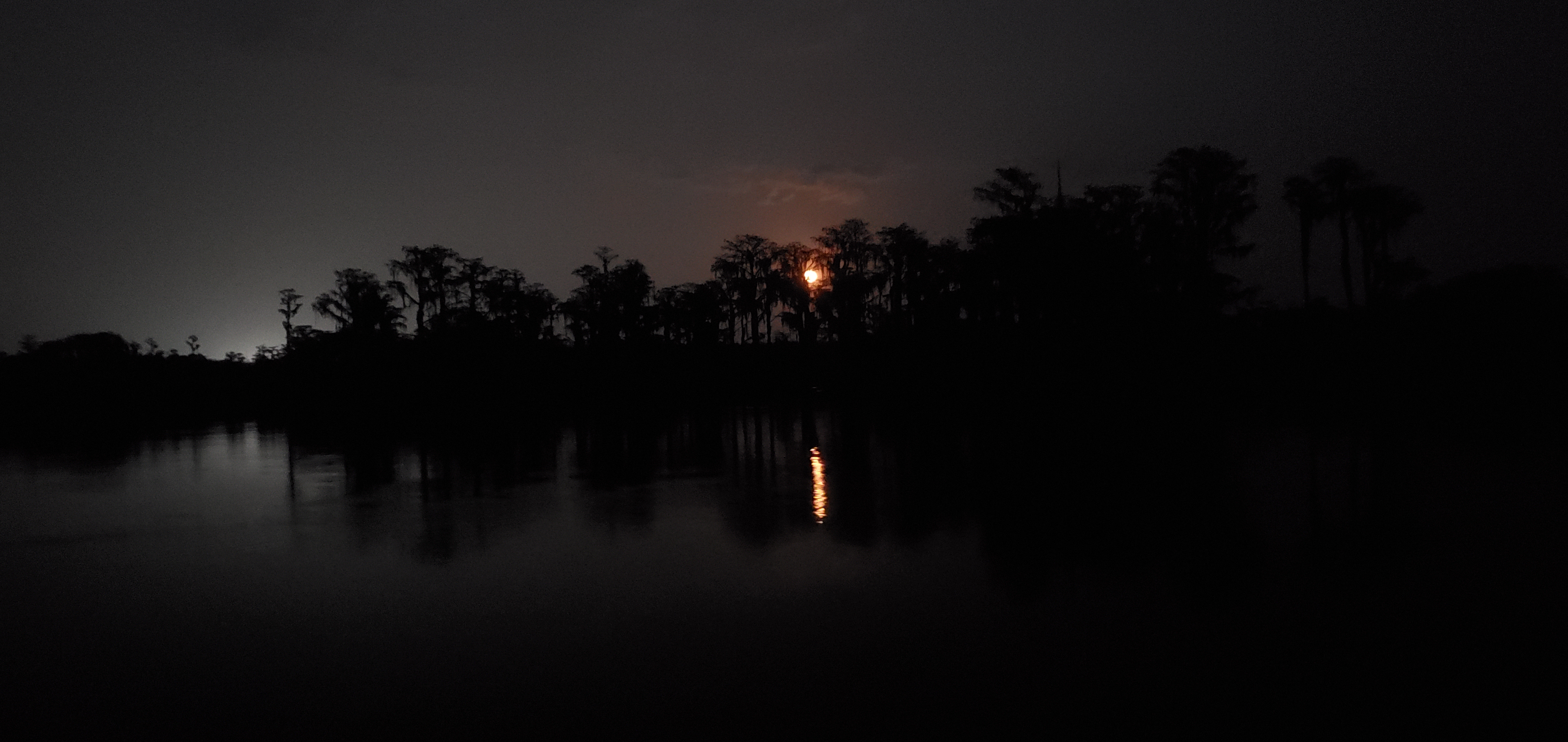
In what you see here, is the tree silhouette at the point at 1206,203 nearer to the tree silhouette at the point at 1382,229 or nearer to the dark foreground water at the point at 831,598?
the tree silhouette at the point at 1382,229

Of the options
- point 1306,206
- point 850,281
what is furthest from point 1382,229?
point 850,281

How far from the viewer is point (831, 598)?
7.37 m

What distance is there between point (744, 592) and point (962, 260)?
109 ft

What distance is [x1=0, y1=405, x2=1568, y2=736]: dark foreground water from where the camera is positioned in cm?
532

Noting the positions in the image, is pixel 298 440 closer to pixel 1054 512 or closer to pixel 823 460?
pixel 823 460

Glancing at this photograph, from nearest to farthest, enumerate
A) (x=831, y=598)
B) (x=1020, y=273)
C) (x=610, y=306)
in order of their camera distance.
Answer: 1. (x=831, y=598)
2. (x=1020, y=273)
3. (x=610, y=306)

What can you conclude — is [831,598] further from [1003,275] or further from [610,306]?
[610,306]

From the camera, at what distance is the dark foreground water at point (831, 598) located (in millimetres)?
5316

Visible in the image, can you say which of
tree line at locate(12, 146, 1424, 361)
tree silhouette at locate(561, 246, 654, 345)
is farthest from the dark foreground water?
tree silhouette at locate(561, 246, 654, 345)

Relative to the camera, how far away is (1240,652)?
5836 millimetres

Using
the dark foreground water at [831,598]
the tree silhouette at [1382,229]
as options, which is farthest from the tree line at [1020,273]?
the dark foreground water at [831,598]

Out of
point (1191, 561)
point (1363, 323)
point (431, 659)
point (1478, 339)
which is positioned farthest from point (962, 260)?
point (431, 659)

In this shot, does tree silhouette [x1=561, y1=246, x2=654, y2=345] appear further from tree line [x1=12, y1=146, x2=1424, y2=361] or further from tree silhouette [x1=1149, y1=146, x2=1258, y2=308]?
tree silhouette [x1=1149, y1=146, x2=1258, y2=308]

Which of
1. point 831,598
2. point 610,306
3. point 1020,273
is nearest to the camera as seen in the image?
point 831,598
